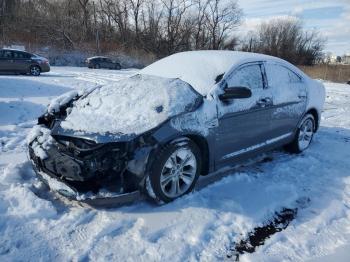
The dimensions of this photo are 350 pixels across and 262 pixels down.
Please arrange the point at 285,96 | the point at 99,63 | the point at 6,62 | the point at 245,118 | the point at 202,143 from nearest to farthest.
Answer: the point at 202,143
the point at 245,118
the point at 285,96
the point at 6,62
the point at 99,63

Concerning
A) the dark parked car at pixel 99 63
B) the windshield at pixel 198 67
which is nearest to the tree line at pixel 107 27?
the dark parked car at pixel 99 63

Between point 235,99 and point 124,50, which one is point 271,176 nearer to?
point 235,99

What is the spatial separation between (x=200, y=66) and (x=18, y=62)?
16.3 metres

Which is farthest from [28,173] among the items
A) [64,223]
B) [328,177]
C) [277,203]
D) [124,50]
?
[124,50]

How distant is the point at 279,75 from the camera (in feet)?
17.7

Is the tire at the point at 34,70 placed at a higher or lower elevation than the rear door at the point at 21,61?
lower

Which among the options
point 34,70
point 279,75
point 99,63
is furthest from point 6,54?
point 279,75

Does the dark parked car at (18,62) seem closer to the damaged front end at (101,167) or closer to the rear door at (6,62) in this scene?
the rear door at (6,62)

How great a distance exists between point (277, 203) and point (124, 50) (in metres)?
44.4

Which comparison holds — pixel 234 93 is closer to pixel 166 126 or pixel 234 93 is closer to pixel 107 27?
pixel 166 126

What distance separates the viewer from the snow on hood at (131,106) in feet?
12.3

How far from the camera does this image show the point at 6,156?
17.4ft

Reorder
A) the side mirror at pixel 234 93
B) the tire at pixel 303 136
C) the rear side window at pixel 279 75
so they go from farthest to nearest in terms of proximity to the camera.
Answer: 1. the tire at pixel 303 136
2. the rear side window at pixel 279 75
3. the side mirror at pixel 234 93

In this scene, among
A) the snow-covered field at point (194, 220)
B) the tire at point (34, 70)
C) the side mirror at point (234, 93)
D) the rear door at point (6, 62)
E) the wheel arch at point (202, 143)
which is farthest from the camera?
the tire at point (34, 70)
